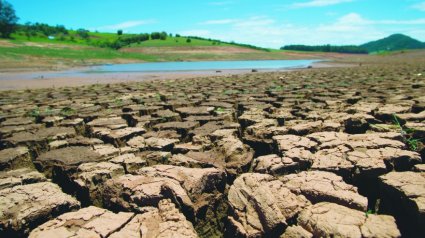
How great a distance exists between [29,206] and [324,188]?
1.68 meters

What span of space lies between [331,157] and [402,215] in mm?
689

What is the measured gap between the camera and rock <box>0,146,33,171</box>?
2.65m

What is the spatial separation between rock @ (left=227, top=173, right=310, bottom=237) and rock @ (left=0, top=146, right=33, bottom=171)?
193 centimetres

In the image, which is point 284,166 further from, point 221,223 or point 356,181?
point 221,223

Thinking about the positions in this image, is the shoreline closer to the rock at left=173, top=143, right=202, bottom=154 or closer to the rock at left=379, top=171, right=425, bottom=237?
the rock at left=173, top=143, right=202, bottom=154

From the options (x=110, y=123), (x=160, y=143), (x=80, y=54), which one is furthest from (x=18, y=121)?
(x=80, y=54)

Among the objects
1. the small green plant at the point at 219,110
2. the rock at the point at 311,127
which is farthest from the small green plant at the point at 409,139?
the small green plant at the point at 219,110

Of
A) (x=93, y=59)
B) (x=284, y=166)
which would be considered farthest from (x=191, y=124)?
(x=93, y=59)

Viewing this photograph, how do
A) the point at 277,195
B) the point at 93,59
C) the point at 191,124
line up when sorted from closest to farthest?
1. the point at 277,195
2. the point at 191,124
3. the point at 93,59

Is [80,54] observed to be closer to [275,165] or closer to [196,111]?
[196,111]

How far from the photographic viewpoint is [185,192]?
6.28 feet

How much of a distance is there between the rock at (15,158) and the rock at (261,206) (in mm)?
1933

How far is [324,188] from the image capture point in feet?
6.14

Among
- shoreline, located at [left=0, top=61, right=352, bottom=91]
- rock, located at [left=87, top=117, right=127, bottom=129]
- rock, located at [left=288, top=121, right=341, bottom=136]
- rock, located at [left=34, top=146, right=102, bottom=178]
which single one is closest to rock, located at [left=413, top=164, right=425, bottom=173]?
rock, located at [left=288, top=121, right=341, bottom=136]
